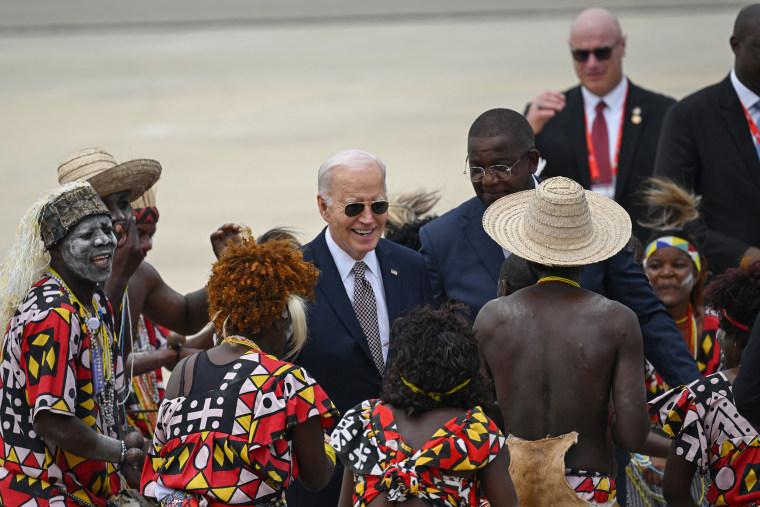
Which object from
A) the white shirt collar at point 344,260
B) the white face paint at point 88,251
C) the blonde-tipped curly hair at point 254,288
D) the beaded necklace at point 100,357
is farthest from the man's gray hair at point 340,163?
the beaded necklace at point 100,357

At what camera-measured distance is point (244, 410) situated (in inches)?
165

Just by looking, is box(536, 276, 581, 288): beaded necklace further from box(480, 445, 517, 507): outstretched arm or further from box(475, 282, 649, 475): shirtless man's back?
box(480, 445, 517, 507): outstretched arm

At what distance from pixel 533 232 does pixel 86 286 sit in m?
1.75

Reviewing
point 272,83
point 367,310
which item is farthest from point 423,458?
point 272,83

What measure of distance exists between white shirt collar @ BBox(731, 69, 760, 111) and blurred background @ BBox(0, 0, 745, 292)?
5.22 meters

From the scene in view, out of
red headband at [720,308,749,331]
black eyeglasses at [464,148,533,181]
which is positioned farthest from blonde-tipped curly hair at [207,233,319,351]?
red headband at [720,308,749,331]

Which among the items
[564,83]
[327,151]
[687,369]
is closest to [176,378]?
[687,369]

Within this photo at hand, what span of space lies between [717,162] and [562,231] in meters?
3.31

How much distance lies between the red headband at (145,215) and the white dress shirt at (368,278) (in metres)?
1.38

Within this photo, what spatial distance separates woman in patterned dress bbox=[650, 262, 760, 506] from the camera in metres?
4.37

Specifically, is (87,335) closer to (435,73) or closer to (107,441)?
(107,441)

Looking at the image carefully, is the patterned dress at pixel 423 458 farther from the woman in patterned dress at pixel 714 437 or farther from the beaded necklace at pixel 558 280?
the woman in patterned dress at pixel 714 437

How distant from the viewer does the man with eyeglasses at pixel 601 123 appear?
27.2 ft

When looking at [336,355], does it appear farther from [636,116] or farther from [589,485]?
[636,116]
